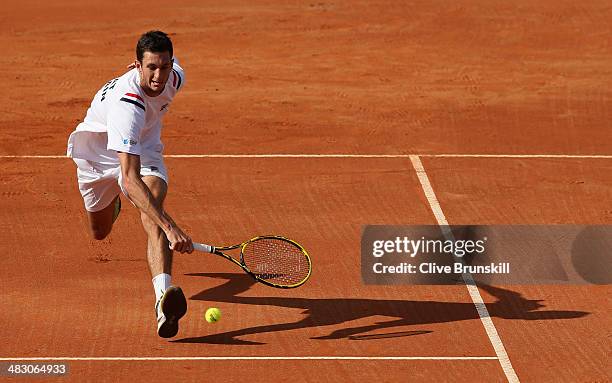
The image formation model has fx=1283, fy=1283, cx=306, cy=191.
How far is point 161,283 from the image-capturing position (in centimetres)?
960

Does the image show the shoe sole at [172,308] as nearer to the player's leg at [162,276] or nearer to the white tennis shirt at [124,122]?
the player's leg at [162,276]

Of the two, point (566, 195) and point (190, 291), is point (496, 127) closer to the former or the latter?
point (566, 195)

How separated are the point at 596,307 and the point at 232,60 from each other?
10.2 metres

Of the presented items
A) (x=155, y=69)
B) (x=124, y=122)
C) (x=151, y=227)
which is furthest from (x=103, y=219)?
(x=155, y=69)

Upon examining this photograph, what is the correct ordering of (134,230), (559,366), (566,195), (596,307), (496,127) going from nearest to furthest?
(559,366), (596,307), (134,230), (566,195), (496,127)

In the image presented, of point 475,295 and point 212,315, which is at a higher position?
point 475,295

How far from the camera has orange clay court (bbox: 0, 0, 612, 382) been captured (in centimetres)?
988

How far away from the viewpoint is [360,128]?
16484 mm

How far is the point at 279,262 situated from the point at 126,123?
1692 millimetres

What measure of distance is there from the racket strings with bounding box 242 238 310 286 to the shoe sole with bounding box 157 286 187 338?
38.2 inches

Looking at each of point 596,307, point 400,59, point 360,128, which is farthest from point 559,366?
point 400,59

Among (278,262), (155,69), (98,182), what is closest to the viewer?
(155,69)

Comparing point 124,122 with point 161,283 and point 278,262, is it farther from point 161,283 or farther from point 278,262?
point 278,262

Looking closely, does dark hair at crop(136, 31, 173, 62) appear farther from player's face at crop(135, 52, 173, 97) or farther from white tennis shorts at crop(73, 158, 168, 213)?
white tennis shorts at crop(73, 158, 168, 213)
